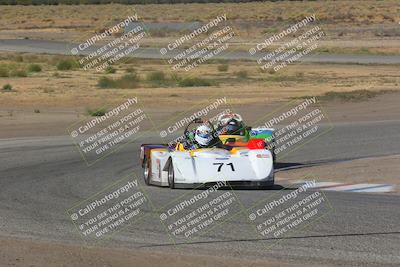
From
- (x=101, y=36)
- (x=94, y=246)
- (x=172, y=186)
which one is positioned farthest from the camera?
(x=101, y=36)

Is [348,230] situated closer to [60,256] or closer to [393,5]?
[60,256]

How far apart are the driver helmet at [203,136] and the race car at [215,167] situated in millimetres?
234

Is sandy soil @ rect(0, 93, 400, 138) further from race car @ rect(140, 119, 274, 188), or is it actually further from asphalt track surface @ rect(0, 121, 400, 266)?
race car @ rect(140, 119, 274, 188)

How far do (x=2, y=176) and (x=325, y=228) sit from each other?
8.43 meters

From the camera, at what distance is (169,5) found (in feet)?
451

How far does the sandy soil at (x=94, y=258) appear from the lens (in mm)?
10711

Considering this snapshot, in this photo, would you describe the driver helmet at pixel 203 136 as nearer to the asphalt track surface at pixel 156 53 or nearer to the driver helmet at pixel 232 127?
the driver helmet at pixel 232 127

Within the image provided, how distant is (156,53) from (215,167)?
49.4m

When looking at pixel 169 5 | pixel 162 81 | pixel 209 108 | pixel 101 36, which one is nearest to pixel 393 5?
pixel 169 5

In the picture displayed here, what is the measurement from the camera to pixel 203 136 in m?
18.2

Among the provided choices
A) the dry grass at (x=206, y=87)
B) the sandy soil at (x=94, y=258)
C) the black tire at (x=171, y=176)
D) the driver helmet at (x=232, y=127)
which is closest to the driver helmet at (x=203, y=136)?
the black tire at (x=171, y=176)

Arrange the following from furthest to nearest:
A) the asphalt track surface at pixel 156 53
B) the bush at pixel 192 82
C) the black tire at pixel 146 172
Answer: the asphalt track surface at pixel 156 53 → the bush at pixel 192 82 → the black tire at pixel 146 172

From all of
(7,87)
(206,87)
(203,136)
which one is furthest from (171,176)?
(206,87)

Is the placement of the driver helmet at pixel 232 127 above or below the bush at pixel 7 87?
below
